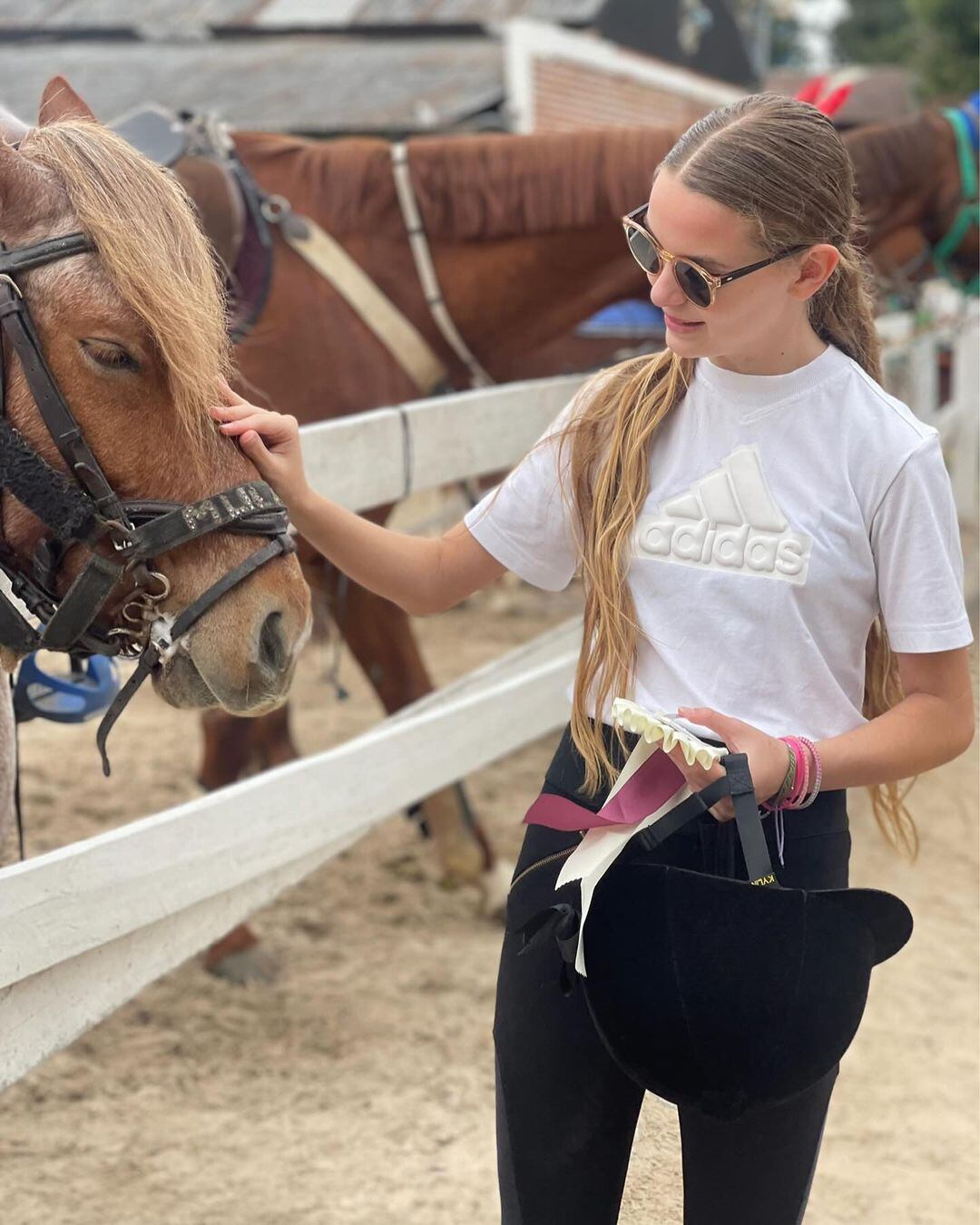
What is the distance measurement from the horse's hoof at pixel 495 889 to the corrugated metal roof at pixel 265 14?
10.3m

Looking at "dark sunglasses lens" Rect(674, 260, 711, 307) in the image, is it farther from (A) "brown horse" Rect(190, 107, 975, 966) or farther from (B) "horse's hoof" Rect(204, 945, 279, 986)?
(B) "horse's hoof" Rect(204, 945, 279, 986)

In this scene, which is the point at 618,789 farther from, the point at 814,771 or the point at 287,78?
the point at 287,78

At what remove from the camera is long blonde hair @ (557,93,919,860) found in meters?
1.26

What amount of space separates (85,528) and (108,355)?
194 mm

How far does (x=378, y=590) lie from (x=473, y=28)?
470 inches

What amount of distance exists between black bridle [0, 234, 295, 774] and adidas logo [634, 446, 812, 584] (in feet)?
1.47

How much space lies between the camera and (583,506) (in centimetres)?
150

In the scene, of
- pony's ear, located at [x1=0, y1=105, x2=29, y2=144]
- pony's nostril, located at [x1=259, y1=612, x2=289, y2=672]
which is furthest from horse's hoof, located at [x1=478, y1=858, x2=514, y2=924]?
pony's ear, located at [x1=0, y1=105, x2=29, y2=144]

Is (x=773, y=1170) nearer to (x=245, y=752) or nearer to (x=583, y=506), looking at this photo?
(x=583, y=506)

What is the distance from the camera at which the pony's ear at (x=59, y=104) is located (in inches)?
68.0

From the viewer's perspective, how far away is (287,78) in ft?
38.3

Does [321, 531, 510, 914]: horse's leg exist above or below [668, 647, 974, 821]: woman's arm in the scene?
below

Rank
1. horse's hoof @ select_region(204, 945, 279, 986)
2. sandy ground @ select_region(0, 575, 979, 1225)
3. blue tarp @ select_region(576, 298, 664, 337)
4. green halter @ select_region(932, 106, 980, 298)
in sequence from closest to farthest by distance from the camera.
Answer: sandy ground @ select_region(0, 575, 979, 1225) → horse's hoof @ select_region(204, 945, 279, 986) → green halter @ select_region(932, 106, 980, 298) → blue tarp @ select_region(576, 298, 664, 337)

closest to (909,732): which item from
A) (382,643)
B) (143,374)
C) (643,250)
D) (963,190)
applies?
(643,250)
